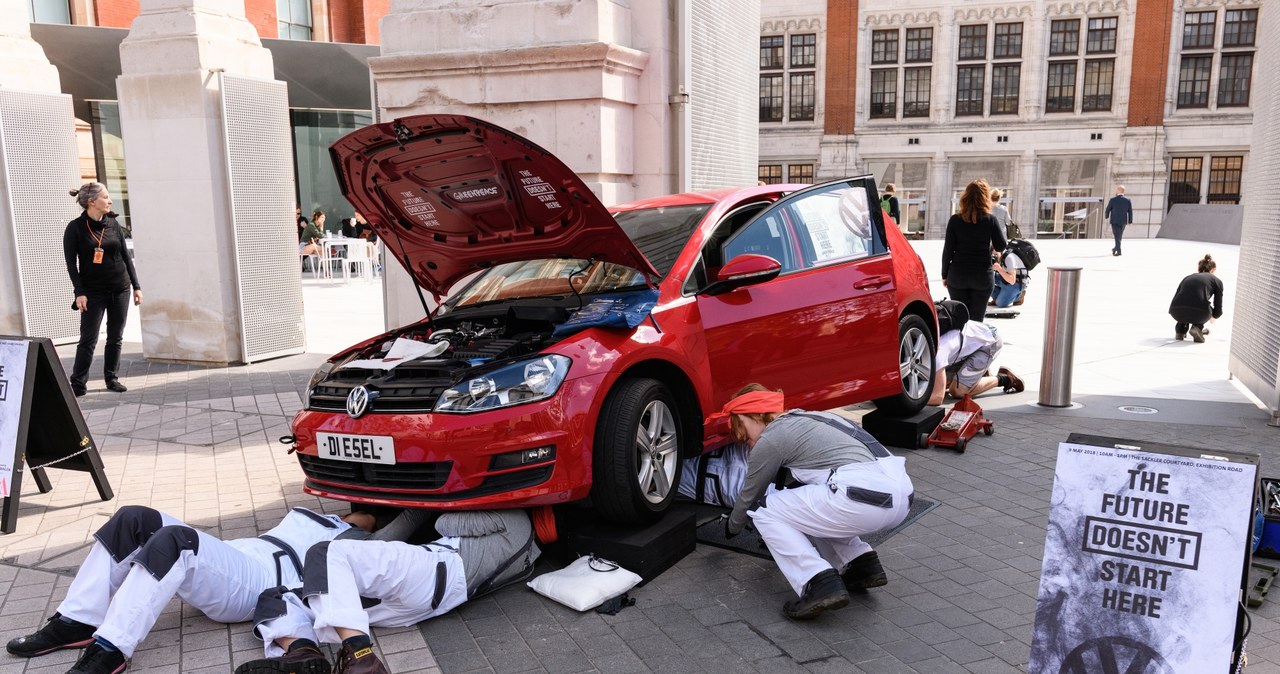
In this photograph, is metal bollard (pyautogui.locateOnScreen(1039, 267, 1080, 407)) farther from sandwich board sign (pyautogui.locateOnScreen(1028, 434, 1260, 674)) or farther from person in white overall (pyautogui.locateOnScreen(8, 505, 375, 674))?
person in white overall (pyautogui.locateOnScreen(8, 505, 375, 674))

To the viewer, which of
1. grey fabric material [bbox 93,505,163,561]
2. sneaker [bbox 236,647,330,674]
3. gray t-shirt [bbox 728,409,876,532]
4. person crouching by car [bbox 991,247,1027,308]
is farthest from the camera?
person crouching by car [bbox 991,247,1027,308]

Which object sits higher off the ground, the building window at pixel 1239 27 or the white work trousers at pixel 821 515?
the building window at pixel 1239 27

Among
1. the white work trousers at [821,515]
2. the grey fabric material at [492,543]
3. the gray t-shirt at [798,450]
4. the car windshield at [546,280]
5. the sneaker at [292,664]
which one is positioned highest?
the car windshield at [546,280]

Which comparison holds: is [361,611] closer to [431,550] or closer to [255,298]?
[431,550]

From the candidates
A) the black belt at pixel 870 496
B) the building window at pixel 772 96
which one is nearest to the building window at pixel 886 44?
the building window at pixel 772 96

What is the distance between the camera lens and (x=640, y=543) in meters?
4.36

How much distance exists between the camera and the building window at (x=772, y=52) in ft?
139

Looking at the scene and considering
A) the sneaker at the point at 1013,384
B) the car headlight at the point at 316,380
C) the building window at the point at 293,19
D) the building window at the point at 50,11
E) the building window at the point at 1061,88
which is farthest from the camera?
the building window at the point at 1061,88

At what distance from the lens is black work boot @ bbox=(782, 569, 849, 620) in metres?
3.85

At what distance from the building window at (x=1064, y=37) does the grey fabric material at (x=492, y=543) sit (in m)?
41.5

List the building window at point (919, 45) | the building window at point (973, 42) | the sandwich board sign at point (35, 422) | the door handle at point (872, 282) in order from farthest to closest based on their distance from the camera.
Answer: the building window at point (919, 45) → the building window at point (973, 42) → the door handle at point (872, 282) → the sandwich board sign at point (35, 422)

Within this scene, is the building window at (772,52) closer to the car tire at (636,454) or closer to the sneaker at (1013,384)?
the sneaker at (1013,384)

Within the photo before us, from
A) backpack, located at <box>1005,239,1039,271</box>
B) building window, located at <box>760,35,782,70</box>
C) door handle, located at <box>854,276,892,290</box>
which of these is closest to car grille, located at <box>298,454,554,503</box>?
door handle, located at <box>854,276,892,290</box>

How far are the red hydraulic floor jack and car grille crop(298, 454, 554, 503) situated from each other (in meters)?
3.55
